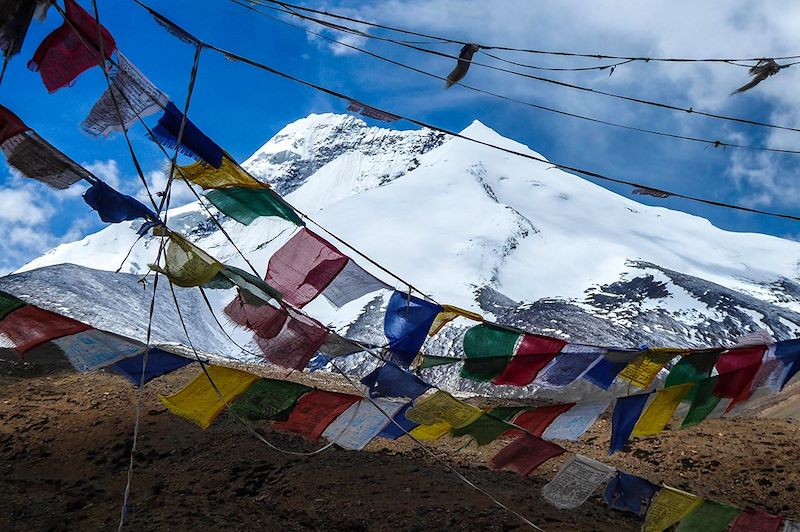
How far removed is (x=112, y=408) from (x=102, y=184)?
7042 mm

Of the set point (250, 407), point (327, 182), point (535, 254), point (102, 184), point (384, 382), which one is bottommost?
point (250, 407)

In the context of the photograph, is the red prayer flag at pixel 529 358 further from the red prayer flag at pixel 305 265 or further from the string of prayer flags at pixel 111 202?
the string of prayer flags at pixel 111 202

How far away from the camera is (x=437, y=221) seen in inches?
2127

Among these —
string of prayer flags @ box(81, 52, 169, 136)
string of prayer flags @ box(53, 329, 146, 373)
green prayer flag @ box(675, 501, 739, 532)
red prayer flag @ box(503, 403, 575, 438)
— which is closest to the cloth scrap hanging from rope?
string of prayer flags @ box(81, 52, 169, 136)

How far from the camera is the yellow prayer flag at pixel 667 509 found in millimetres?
5637

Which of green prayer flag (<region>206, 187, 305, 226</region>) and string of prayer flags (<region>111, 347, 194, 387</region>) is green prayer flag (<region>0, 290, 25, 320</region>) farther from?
green prayer flag (<region>206, 187, 305, 226</region>)

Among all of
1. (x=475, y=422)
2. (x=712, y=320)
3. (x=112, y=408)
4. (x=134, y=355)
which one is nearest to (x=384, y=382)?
(x=475, y=422)

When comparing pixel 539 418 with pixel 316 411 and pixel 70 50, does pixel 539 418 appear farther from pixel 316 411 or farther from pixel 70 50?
pixel 70 50

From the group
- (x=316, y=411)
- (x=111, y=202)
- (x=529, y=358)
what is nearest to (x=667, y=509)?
(x=529, y=358)

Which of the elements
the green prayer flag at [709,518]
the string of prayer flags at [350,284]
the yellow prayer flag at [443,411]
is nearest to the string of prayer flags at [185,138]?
the string of prayer flags at [350,284]

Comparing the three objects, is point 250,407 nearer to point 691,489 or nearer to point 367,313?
point 691,489

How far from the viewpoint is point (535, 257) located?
47531 mm

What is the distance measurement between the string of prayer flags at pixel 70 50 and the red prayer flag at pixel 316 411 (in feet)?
10.2

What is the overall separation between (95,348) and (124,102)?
185 cm
